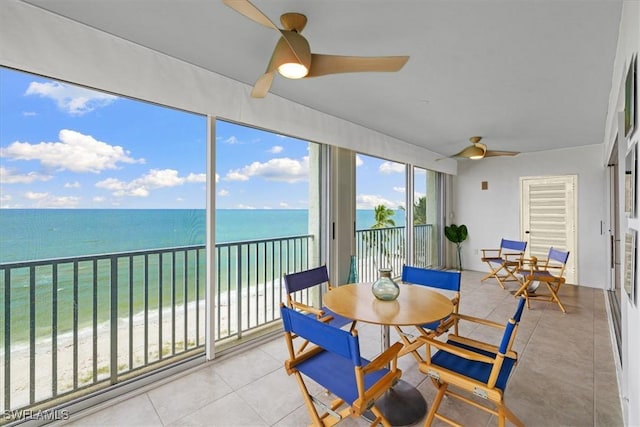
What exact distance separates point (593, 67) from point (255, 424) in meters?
3.66

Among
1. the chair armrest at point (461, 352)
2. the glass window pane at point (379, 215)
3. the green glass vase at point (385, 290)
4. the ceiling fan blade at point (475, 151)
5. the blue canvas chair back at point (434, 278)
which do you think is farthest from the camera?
the glass window pane at point (379, 215)

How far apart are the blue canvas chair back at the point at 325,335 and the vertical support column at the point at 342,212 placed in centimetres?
215

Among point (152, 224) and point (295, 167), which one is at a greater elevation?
point (295, 167)

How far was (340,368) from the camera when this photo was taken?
1.71 m

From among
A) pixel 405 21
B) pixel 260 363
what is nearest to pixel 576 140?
pixel 405 21

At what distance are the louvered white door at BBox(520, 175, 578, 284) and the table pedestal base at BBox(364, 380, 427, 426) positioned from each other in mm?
4973

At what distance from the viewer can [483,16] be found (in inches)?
72.1

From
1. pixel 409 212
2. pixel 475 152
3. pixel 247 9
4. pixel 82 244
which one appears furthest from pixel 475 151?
pixel 82 244

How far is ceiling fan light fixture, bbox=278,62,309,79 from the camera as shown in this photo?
1762mm

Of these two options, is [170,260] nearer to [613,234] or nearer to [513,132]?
[513,132]

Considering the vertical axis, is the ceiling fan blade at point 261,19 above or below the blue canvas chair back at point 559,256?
above

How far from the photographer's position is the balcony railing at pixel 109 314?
6.26ft

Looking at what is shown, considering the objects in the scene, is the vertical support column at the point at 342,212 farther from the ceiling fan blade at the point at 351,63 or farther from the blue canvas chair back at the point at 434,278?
the ceiling fan blade at the point at 351,63

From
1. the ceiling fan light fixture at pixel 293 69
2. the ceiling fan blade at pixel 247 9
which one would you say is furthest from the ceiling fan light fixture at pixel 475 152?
the ceiling fan blade at pixel 247 9
